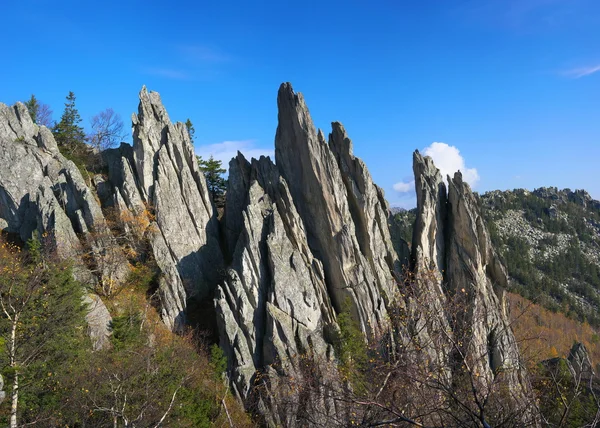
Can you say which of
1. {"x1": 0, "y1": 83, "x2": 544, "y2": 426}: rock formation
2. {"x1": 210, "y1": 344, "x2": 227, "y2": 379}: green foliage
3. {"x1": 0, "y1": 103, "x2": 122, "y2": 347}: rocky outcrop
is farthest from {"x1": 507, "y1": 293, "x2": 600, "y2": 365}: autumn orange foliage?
{"x1": 0, "y1": 103, "x2": 122, "y2": 347}: rocky outcrop

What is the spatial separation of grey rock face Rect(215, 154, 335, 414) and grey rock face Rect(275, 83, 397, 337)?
1.86m

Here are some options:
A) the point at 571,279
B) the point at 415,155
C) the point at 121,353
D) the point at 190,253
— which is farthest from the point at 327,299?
the point at 571,279

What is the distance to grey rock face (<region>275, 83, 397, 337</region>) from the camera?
35.6 meters

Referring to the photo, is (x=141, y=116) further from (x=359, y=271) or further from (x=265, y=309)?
(x=359, y=271)

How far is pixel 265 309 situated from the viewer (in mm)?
32438

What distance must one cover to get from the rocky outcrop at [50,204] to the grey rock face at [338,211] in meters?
18.5

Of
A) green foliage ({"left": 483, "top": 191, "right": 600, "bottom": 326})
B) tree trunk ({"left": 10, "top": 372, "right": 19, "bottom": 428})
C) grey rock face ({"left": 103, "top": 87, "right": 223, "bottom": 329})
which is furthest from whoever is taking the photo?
green foliage ({"left": 483, "top": 191, "right": 600, "bottom": 326})

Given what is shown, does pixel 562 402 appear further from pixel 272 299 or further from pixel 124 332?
pixel 124 332

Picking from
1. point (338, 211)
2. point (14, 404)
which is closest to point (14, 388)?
point (14, 404)

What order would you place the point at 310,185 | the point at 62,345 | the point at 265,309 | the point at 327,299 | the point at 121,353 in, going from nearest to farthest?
the point at 62,345, the point at 121,353, the point at 265,309, the point at 327,299, the point at 310,185

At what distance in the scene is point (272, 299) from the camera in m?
32.5

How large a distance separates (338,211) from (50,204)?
2679cm

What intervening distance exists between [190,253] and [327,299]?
14040 mm

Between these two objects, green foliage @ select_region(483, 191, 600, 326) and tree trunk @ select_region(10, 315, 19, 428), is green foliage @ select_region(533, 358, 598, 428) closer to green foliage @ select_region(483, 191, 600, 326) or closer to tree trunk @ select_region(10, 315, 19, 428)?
tree trunk @ select_region(10, 315, 19, 428)
